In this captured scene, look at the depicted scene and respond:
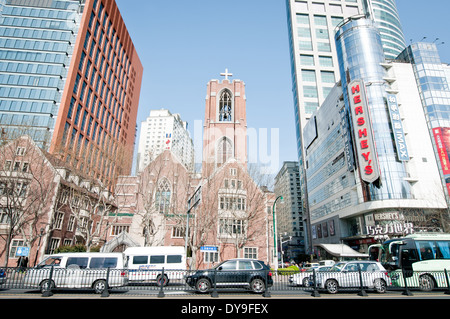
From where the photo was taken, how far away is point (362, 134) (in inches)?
1735

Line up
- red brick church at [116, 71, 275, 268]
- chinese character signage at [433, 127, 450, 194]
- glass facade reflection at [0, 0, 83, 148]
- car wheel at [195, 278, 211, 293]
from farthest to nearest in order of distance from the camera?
glass facade reflection at [0, 0, 83, 148] < chinese character signage at [433, 127, 450, 194] < red brick church at [116, 71, 275, 268] < car wheel at [195, 278, 211, 293]

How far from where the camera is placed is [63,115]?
49562 millimetres

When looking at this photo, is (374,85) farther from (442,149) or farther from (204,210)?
(204,210)

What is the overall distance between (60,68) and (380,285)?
6425 cm

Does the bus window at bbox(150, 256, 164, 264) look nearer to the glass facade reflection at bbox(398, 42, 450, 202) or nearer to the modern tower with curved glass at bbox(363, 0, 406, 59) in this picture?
the glass facade reflection at bbox(398, 42, 450, 202)

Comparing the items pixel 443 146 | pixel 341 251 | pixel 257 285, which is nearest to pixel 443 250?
pixel 257 285

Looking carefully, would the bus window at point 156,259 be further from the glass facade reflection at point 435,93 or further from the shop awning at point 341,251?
the glass facade reflection at point 435,93

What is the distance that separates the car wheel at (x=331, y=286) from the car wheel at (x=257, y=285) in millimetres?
3598

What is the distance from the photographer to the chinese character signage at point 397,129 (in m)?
42.4

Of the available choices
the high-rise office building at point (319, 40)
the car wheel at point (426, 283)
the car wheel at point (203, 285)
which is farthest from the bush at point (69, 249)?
the high-rise office building at point (319, 40)

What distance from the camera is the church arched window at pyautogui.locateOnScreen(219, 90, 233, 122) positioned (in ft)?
176

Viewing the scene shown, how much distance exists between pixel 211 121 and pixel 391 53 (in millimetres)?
73222

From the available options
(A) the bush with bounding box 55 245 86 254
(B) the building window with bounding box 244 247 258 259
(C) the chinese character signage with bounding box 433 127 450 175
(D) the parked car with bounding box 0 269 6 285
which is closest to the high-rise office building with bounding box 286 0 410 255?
(C) the chinese character signage with bounding box 433 127 450 175

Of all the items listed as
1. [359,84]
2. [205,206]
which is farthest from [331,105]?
[205,206]
